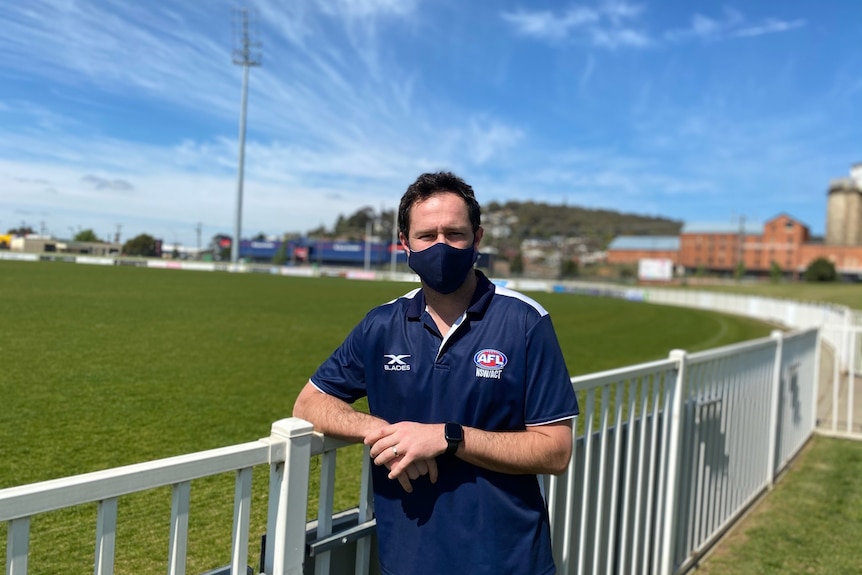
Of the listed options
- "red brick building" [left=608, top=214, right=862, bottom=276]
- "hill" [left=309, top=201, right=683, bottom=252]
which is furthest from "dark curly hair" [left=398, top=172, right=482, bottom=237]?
"hill" [left=309, top=201, right=683, bottom=252]

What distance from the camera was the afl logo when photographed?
69.2 inches

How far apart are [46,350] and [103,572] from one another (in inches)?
229

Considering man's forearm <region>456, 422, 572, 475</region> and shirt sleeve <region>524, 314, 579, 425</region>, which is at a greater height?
shirt sleeve <region>524, 314, 579, 425</region>

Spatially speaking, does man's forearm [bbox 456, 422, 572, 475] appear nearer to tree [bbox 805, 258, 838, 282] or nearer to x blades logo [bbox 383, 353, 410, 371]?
x blades logo [bbox 383, 353, 410, 371]

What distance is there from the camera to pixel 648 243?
113m

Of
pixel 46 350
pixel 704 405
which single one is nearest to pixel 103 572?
pixel 704 405

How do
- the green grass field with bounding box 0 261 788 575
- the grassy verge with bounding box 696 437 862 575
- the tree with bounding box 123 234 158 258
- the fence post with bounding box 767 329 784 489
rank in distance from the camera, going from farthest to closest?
the fence post with bounding box 767 329 784 489 → the grassy verge with bounding box 696 437 862 575 → the tree with bounding box 123 234 158 258 → the green grass field with bounding box 0 261 788 575

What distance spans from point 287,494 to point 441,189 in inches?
37.0

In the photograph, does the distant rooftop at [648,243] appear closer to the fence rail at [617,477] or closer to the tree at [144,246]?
the fence rail at [617,477]

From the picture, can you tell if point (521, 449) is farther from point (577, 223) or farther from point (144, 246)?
point (577, 223)

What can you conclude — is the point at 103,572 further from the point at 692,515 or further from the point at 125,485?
the point at 692,515

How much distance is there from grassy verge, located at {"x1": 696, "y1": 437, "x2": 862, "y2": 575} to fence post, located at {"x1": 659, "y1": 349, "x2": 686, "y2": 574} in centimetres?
64

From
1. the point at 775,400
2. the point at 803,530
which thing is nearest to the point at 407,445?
the point at 803,530

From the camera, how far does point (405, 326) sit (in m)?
1.87
